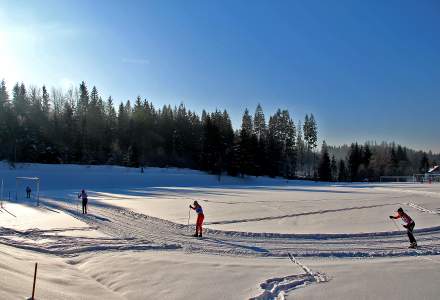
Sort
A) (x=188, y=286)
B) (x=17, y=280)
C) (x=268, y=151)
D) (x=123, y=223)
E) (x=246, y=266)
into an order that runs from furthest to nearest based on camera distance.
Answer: (x=268, y=151) → (x=123, y=223) → (x=246, y=266) → (x=188, y=286) → (x=17, y=280)

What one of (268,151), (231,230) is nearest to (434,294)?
(231,230)

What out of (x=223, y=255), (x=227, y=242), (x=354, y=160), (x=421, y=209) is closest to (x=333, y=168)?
(x=354, y=160)

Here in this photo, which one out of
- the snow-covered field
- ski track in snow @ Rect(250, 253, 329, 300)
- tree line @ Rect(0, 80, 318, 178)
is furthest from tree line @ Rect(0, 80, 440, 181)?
ski track in snow @ Rect(250, 253, 329, 300)

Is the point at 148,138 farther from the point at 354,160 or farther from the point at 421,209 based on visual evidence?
the point at 421,209

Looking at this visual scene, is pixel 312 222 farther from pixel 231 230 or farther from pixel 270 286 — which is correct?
pixel 270 286

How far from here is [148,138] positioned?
313ft

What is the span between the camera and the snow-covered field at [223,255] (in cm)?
955

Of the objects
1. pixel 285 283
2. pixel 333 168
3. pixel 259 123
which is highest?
pixel 259 123

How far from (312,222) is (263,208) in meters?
6.86

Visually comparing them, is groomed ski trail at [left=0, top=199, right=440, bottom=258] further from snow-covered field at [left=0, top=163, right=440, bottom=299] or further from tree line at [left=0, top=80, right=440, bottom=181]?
tree line at [left=0, top=80, right=440, bottom=181]

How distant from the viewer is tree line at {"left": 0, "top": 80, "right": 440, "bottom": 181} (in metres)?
74.6

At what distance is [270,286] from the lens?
32.8 feet

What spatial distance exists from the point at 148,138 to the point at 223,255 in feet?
273

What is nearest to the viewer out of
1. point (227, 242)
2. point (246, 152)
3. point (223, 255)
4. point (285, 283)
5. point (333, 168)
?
point (285, 283)
